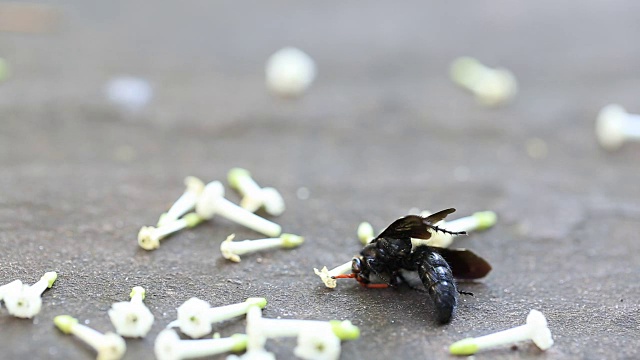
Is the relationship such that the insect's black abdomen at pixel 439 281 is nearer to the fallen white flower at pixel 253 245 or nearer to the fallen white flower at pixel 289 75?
the fallen white flower at pixel 253 245

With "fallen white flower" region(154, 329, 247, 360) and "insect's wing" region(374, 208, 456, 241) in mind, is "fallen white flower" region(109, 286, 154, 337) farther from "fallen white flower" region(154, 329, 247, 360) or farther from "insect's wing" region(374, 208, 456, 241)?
"insect's wing" region(374, 208, 456, 241)

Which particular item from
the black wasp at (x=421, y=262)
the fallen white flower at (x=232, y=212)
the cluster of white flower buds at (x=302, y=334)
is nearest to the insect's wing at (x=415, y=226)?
the black wasp at (x=421, y=262)

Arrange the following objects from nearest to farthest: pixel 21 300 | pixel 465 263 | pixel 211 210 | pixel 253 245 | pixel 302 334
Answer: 1. pixel 302 334
2. pixel 21 300
3. pixel 465 263
4. pixel 253 245
5. pixel 211 210

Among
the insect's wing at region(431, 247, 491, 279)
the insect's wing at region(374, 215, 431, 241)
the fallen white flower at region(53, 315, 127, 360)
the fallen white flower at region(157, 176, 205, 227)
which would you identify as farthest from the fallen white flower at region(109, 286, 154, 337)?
the insect's wing at region(431, 247, 491, 279)

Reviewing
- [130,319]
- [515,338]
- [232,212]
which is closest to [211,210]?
[232,212]

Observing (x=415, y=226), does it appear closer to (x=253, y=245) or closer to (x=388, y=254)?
(x=388, y=254)

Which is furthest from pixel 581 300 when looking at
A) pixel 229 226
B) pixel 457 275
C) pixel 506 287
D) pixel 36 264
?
pixel 36 264
